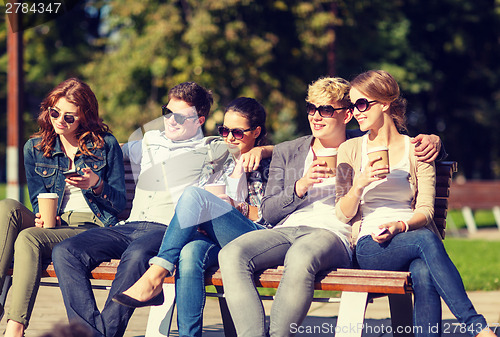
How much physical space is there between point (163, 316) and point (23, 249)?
2.73 feet

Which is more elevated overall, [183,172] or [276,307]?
[183,172]

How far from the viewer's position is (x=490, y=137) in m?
31.3

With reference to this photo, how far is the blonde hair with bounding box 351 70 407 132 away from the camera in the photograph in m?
3.91

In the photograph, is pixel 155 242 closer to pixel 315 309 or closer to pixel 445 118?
pixel 315 309

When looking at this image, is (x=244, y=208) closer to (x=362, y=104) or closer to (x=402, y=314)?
(x=362, y=104)

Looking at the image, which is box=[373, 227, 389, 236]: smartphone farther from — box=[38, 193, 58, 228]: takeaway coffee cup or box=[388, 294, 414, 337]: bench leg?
box=[38, 193, 58, 228]: takeaway coffee cup

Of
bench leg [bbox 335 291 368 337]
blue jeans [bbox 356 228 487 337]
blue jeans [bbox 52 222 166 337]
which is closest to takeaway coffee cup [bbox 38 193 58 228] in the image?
blue jeans [bbox 52 222 166 337]

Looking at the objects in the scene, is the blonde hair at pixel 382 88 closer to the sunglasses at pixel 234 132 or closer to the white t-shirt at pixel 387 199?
the white t-shirt at pixel 387 199

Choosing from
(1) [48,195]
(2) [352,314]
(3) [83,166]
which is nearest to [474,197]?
(3) [83,166]

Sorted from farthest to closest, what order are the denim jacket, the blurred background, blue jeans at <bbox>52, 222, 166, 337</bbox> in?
1. the blurred background
2. the denim jacket
3. blue jeans at <bbox>52, 222, 166, 337</bbox>

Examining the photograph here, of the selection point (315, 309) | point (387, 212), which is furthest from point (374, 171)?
point (315, 309)

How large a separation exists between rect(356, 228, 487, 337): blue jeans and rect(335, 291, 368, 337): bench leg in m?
0.25

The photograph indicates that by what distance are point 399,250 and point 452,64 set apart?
28032mm

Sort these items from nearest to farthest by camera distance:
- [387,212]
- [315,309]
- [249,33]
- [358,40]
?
[387,212]
[315,309]
[249,33]
[358,40]
